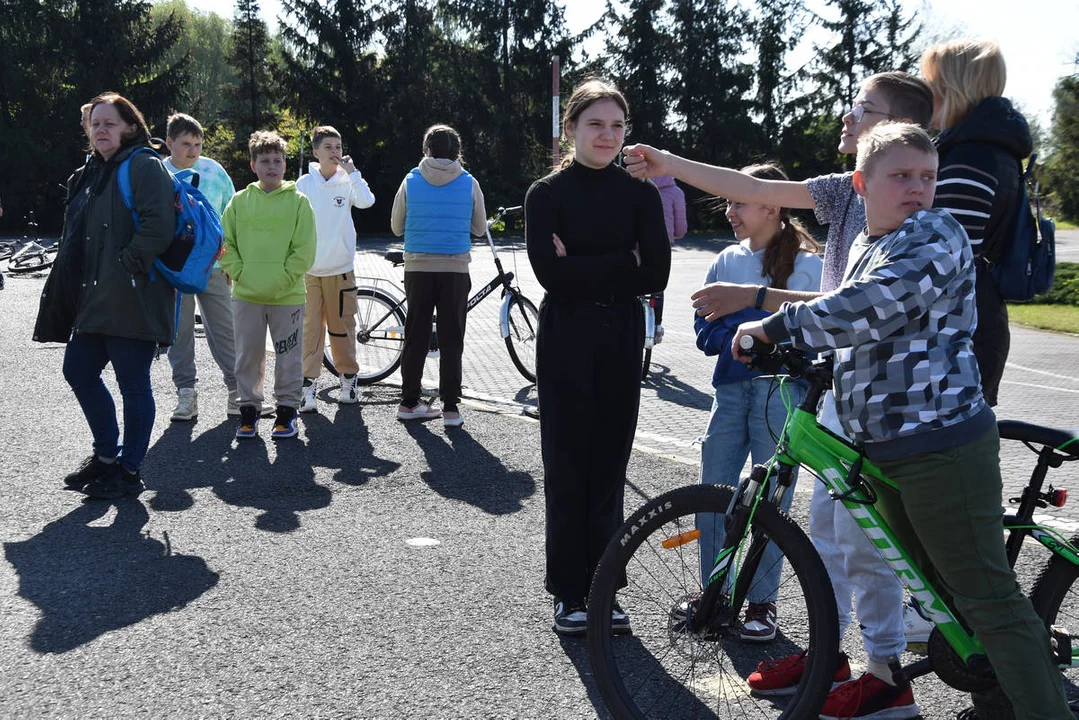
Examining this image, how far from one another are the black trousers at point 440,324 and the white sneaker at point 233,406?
1.26 m

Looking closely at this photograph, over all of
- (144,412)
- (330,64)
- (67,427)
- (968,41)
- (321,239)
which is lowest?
(67,427)

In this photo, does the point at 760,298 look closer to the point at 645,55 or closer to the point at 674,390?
the point at 674,390

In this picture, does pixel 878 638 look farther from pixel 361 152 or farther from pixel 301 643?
pixel 361 152

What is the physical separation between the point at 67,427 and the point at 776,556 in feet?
19.2

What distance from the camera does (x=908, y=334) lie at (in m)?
2.99

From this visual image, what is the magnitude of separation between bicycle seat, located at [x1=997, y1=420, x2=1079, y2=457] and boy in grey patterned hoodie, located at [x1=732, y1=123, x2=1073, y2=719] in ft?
0.99

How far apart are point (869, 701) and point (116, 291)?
14.0 feet

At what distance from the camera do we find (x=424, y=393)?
363 inches

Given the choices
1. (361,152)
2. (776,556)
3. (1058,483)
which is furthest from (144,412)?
(361,152)

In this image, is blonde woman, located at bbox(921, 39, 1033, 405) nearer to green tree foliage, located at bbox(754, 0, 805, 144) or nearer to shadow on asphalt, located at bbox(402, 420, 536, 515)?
shadow on asphalt, located at bbox(402, 420, 536, 515)

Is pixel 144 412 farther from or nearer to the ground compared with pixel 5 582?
farther from the ground

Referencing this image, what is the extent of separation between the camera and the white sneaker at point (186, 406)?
8.02m

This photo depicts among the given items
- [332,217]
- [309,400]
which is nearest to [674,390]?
[309,400]

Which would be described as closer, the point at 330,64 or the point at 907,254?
the point at 907,254
